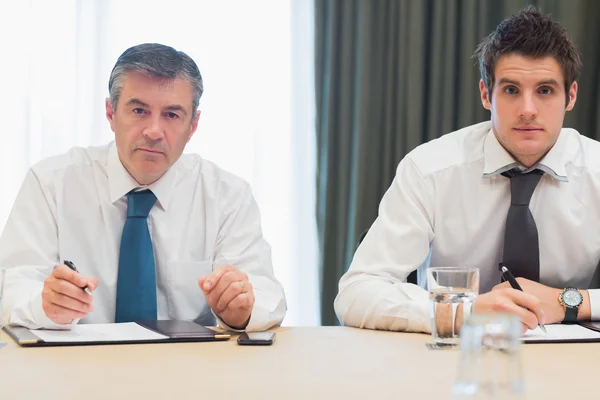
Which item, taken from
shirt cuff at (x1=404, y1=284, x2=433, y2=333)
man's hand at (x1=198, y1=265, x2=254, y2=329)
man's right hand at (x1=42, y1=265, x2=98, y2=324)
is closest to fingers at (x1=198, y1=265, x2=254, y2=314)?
man's hand at (x1=198, y1=265, x2=254, y2=329)

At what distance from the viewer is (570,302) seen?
1834 millimetres

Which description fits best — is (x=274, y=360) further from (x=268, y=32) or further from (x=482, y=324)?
(x=268, y=32)

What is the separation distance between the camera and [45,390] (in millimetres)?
1108

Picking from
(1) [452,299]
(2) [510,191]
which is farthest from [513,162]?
(1) [452,299]

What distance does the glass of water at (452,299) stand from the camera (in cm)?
151

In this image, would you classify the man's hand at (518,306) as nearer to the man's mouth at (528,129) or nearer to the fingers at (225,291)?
the fingers at (225,291)

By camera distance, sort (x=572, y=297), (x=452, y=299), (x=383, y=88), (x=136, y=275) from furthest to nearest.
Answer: (x=383, y=88) < (x=136, y=275) < (x=572, y=297) < (x=452, y=299)

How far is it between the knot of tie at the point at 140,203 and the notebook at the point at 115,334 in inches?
15.5

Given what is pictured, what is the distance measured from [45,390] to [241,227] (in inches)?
45.2

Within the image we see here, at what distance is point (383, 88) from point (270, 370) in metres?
2.20

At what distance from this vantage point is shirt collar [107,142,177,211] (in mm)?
2098

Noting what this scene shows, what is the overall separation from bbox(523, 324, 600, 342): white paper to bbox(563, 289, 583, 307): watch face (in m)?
0.08

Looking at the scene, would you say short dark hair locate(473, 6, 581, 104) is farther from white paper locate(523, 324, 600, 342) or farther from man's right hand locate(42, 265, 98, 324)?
man's right hand locate(42, 265, 98, 324)

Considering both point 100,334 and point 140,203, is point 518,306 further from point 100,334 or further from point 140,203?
point 140,203
